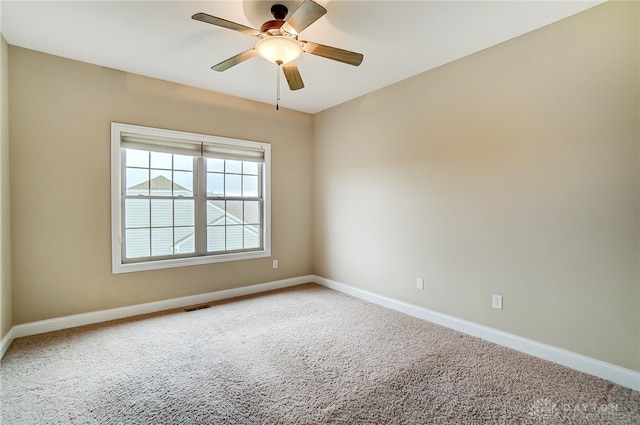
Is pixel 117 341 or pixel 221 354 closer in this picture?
pixel 221 354

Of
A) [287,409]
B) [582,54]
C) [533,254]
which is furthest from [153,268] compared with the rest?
[582,54]

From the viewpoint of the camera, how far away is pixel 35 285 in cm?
294

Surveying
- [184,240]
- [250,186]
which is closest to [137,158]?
[184,240]

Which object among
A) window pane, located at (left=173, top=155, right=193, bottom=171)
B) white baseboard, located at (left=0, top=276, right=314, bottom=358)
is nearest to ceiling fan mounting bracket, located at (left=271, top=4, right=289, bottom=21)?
window pane, located at (left=173, top=155, right=193, bottom=171)

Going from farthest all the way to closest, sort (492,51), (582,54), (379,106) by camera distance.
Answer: (379,106) → (492,51) → (582,54)

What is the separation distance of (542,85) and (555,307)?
1.82 meters

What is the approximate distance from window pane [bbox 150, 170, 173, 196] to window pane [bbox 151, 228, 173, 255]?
448mm

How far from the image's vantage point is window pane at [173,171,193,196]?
12.4ft

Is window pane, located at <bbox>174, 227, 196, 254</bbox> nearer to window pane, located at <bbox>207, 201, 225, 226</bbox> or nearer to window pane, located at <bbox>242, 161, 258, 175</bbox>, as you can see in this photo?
window pane, located at <bbox>207, 201, 225, 226</bbox>

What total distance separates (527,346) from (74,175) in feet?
15.0

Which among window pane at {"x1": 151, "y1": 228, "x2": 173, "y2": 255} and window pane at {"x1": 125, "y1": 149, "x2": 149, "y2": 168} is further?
window pane at {"x1": 151, "y1": 228, "x2": 173, "y2": 255}

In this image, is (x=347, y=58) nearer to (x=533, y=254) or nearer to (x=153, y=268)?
(x=533, y=254)

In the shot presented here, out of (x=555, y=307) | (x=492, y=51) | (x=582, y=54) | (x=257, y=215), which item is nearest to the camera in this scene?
(x=582, y=54)

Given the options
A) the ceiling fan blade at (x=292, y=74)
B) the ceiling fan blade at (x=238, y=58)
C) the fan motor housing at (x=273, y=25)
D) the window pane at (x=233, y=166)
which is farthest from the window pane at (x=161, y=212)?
the fan motor housing at (x=273, y=25)
